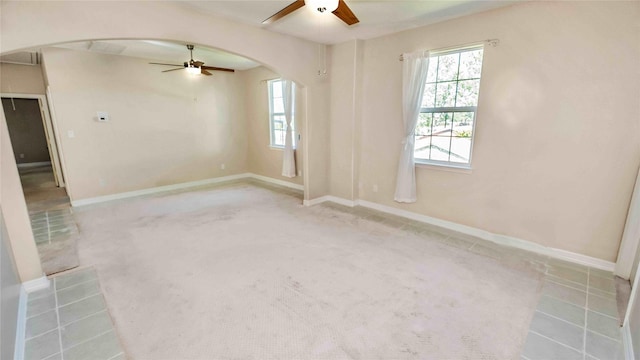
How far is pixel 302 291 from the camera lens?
2.40m

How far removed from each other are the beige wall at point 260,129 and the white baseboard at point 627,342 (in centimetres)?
486

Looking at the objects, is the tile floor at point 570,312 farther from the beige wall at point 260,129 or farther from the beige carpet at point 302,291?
the beige wall at point 260,129

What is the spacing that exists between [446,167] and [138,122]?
5551mm

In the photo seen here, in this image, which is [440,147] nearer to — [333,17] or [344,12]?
[333,17]

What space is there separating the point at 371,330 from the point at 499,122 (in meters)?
2.73

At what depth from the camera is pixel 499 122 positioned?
3201mm

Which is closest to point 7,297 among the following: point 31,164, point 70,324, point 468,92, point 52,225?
point 70,324

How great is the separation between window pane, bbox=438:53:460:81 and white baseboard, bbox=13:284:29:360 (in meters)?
A: 4.63

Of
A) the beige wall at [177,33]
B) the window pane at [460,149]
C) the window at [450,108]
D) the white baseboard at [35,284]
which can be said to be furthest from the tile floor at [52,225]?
the window pane at [460,149]

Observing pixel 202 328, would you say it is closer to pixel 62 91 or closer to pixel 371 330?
pixel 371 330

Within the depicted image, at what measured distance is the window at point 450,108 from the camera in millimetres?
3418

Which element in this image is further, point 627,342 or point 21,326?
point 21,326

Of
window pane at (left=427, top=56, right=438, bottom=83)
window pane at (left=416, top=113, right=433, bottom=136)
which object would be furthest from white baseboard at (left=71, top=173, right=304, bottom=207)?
window pane at (left=427, top=56, right=438, bottom=83)

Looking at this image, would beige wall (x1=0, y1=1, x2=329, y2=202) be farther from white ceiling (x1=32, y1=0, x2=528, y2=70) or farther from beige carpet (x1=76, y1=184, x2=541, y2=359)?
beige carpet (x1=76, y1=184, x2=541, y2=359)
